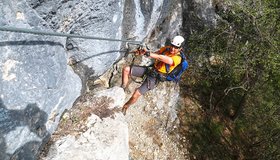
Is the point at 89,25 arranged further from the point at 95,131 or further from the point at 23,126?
the point at 23,126

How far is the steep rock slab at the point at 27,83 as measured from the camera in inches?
204

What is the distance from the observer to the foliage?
11.3 metres

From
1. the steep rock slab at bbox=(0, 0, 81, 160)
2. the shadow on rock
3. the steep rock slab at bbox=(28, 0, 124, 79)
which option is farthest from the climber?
the shadow on rock

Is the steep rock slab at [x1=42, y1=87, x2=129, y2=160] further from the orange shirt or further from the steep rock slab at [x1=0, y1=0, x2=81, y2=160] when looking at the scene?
the orange shirt

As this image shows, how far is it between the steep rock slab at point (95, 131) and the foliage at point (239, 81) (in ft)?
19.2

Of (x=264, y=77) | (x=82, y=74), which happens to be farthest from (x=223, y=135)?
(x=82, y=74)

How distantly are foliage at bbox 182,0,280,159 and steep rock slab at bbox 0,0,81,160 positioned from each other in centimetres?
747

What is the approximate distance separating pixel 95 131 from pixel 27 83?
2.41 meters

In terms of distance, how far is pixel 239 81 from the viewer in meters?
15.7

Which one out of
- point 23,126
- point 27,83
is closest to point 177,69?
point 27,83

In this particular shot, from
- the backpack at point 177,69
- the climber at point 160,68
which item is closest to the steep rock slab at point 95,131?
the climber at point 160,68

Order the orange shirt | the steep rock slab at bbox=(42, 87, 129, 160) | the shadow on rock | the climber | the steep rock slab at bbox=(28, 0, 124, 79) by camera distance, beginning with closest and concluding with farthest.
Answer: the shadow on rock
the steep rock slab at bbox=(28, 0, 124, 79)
the steep rock slab at bbox=(42, 87, 129, 160)
the climber
the orange shirt

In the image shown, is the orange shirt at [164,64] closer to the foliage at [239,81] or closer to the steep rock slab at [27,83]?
the steep rock slab at [27,83]

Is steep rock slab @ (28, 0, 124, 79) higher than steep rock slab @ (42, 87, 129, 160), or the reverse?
steep rock slab @ (28, 0, 124, 79)
